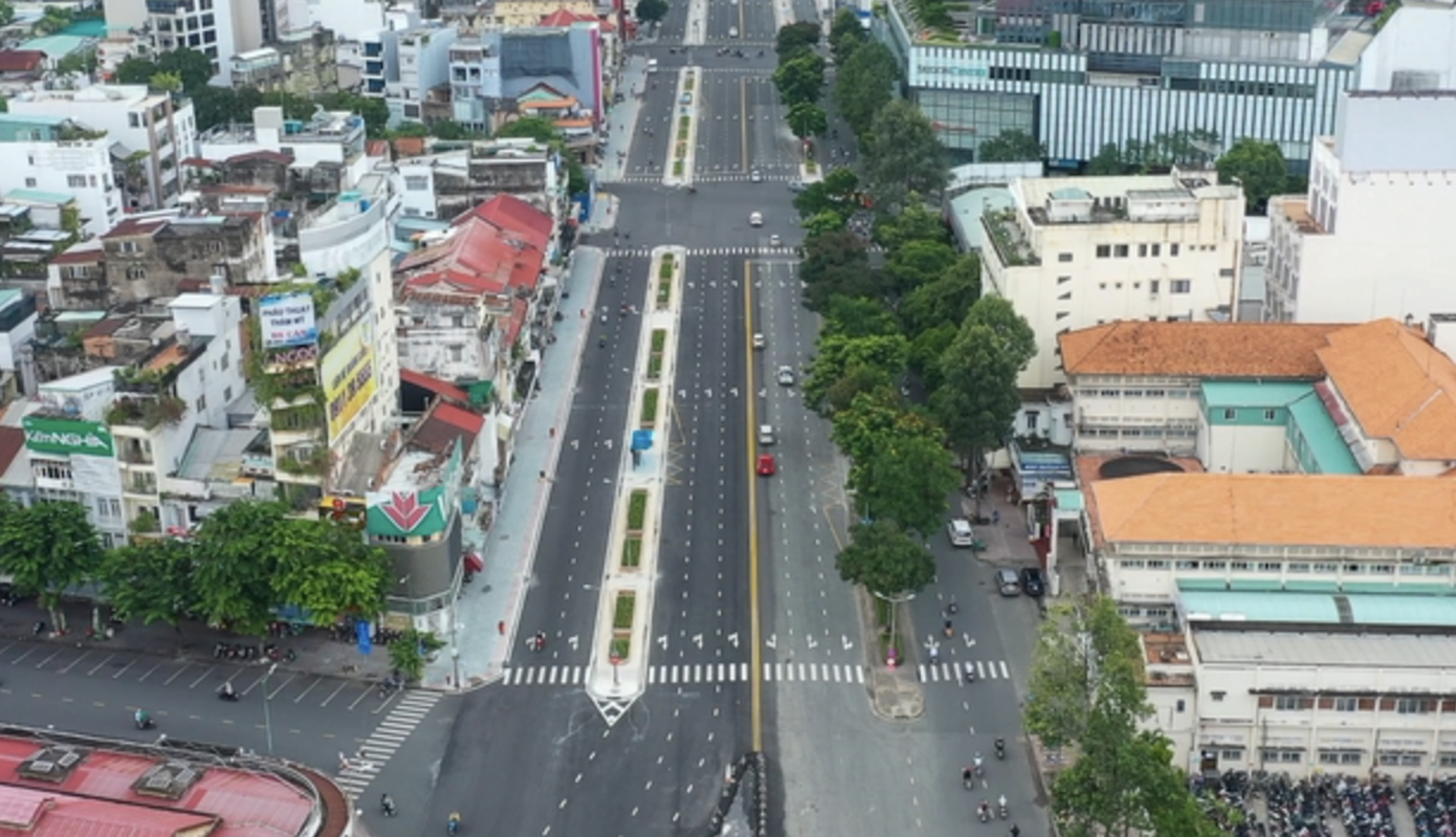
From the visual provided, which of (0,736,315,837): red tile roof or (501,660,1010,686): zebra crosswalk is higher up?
(0,736,315,837): red tile roof

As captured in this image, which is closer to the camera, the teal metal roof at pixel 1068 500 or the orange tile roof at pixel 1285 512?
the orange tile roof at pixel 1285 512

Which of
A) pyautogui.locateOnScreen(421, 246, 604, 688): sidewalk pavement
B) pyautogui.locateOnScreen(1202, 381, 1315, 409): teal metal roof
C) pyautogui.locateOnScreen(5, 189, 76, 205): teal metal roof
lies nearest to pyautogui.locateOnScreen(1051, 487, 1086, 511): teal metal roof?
→ pyautogui.locateOnScreen(1202, 381, 1315, 409): teal metal roof

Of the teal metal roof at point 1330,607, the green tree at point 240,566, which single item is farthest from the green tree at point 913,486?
the green tree at point 240,566

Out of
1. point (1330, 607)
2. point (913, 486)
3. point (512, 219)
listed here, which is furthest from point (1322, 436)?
point (512, 219)

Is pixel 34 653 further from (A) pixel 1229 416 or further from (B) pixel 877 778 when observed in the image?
(A) pixel 1229 416

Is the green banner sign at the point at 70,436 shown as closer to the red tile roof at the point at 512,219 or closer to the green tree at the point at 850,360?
the green tree at the point at 850,360

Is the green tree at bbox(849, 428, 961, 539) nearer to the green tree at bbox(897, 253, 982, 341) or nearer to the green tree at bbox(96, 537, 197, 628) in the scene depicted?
the green tree at bbox(897, 253, 982, 341)

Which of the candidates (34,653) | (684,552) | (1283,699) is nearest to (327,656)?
(34,653)
